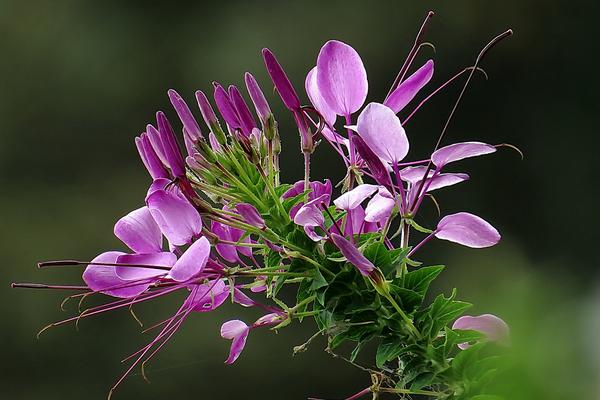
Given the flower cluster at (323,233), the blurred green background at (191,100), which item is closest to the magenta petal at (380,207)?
the flower cluster at (323,233)

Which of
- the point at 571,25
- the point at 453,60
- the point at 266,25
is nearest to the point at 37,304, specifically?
the point at 266,25

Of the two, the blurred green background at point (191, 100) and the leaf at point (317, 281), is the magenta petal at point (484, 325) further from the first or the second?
the blurred green background at point (191, 100)

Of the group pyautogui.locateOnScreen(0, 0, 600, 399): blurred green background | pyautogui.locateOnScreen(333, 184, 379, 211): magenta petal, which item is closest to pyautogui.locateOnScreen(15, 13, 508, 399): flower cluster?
pyautogui.locateOnScreen(333, 184, 379, 211): magenta petal

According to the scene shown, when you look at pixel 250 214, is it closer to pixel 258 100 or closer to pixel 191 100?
pixel 258 100

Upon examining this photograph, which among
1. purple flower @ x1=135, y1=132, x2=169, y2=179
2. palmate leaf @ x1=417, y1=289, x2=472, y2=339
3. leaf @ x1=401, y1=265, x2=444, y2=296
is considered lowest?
palmate leaf @ x1=417, y1=289, x2=472, y2=339

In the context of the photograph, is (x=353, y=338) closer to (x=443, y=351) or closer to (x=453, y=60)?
(x=443, y=351)

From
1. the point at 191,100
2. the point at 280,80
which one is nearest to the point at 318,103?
the point at 280,80

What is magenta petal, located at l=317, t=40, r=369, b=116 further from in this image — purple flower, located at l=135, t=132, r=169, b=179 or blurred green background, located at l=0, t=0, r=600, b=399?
blurred green background, located at l=0, t=0, r=600, b=399
